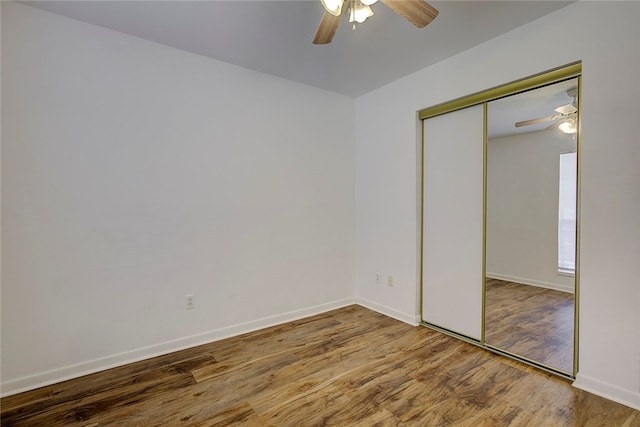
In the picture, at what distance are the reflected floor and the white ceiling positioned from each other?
81.0 inches

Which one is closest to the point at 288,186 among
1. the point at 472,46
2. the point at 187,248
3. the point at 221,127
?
the point at 221,127

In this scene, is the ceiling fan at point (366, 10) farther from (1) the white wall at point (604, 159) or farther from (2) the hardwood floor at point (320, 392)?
(2) the hardwood floor at point (320, 392)

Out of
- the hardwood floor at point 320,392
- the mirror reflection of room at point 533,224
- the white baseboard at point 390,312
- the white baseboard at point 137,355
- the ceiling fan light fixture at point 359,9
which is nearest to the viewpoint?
the ceiling fan light fixture at point 359,9

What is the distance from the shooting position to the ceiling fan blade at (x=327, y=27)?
166cm

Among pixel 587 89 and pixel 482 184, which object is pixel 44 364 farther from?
pixel 587 89

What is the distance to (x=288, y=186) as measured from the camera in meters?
3.25

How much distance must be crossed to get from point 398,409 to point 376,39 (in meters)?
2.69

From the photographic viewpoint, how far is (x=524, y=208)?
2512mm

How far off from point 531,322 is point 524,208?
0.95 m

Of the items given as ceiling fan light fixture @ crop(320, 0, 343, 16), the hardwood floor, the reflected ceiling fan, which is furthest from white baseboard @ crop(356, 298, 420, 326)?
ceiling fan light fixture @ crop(320, 0, 343, 16)

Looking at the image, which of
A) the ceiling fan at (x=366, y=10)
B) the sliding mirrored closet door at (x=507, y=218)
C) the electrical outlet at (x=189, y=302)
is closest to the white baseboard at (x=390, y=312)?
the sliding mirrored closet door at (x=507, y=218)

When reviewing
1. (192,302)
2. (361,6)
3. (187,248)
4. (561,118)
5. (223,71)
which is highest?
(223,71)

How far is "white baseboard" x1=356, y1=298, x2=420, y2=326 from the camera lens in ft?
10.3

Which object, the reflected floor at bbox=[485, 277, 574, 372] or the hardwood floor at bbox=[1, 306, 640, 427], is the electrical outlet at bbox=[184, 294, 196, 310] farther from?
the reflected floor at bbox=[485, 277, 574, 372]
